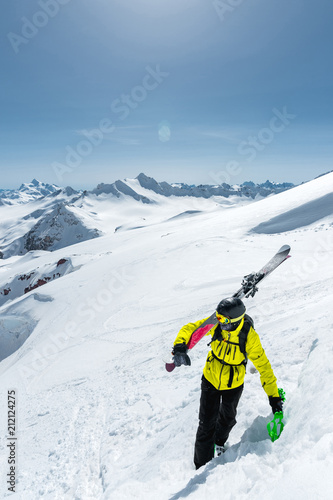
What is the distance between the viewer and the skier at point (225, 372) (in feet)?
12.6

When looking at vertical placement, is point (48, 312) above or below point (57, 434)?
above

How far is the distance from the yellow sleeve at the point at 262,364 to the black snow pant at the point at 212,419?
1.57ft

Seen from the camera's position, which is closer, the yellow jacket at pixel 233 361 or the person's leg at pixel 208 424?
the yellow jacket at pixel 233 361

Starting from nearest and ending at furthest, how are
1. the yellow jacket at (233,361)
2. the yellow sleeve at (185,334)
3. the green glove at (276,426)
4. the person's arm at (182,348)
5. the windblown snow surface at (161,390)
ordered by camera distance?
the windblown snow surface at (161,390) → the green glove at (276,426) → the yellow jacket at (233,361) → the person's arm at (182,348) → the yellow sleeve at (185,334)

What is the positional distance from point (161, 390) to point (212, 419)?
3.30 meters

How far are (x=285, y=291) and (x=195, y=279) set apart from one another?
657 centimetres

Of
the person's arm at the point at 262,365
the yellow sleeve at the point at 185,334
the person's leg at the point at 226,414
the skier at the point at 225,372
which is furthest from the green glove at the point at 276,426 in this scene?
the yellow sleeve at the point at 185,334

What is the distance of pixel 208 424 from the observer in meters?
4.18

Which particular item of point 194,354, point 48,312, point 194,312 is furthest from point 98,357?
point 48,312

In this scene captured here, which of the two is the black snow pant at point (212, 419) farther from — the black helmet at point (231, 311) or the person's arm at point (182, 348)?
the black helmet at point (231, 311)

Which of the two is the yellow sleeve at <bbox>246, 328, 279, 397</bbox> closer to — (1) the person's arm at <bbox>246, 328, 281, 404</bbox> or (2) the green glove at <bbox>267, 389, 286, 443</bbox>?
(1) the person's arm at <bbox>246, 328, 281, 404</bbox>

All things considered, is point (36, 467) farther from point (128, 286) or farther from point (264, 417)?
point (128, 286)

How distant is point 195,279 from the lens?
57.2 feet

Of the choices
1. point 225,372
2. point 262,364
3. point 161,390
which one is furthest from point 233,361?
point 161,390
